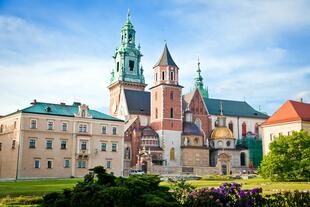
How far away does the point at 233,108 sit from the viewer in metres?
95.4

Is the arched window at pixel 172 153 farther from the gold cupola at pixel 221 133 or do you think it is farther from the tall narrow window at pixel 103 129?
the tall narrow window at pixel 103 129

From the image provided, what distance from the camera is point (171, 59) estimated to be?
80250mm

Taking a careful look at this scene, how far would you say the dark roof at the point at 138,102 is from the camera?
81688 mm

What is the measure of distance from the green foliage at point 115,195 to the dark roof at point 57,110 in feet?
134

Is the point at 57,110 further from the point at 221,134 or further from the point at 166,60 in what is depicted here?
the point at 221,134

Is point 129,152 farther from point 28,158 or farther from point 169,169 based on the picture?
point 28,158

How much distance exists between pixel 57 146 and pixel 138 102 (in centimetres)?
3088

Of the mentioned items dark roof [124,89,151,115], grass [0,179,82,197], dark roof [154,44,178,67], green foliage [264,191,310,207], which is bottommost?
grass [0,179,82,197]

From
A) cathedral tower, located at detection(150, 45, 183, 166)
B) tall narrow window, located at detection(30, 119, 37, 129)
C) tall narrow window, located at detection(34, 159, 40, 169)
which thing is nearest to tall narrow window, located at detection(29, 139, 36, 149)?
tall narrow window, located at detection(30, 119, 37, 129)

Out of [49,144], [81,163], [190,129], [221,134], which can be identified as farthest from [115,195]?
[221,134]

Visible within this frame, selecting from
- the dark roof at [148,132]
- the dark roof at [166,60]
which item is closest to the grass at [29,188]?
the dark roof at [148,132]

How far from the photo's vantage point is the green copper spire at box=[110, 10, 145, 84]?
315 ft

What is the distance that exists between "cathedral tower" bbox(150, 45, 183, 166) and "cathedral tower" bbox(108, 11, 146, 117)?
1583 centimetres

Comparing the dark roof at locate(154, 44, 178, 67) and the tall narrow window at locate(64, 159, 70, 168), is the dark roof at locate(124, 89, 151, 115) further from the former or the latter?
the tall narrow window at locate(64, 159, 70, 168)
